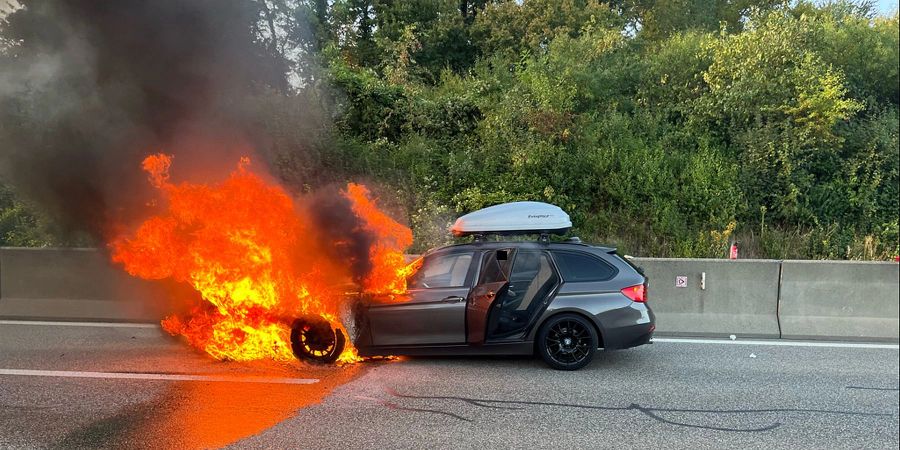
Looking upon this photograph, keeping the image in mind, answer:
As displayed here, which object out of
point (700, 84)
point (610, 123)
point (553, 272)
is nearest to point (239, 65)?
point (553, 272)

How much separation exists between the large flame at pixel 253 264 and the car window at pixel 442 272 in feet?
0.55

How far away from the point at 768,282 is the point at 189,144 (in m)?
7.62

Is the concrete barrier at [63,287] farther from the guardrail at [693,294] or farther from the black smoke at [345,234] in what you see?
the black smoke at [345,234]

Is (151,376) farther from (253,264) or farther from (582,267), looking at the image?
(582,267)

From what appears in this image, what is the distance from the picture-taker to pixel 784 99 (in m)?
10.3

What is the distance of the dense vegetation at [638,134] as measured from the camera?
9.23 meters

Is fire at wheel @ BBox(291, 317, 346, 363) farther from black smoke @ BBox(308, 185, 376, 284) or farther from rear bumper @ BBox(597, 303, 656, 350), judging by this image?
rear bumper @ BBox(597, 303, 656, 350)

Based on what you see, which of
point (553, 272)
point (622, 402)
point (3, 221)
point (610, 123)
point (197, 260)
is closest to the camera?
point (622, 402)

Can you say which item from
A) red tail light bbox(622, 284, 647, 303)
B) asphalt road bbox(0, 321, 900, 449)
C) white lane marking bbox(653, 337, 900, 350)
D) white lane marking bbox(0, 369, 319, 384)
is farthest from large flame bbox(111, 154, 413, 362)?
white lane marking bbox(653, 337, 900, 350)

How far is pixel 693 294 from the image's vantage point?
7.40 meters

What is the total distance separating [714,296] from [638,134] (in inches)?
196

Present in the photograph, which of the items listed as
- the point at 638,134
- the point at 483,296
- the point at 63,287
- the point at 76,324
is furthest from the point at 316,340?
the point at 638,134

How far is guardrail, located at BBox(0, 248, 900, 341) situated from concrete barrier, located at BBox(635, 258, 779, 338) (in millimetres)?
11

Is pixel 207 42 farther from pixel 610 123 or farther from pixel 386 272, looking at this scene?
pixel 610 123
